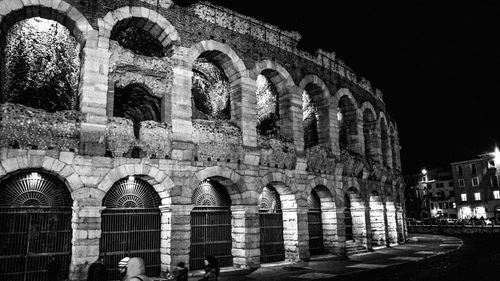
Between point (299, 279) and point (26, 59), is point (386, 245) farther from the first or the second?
point (26, 59)

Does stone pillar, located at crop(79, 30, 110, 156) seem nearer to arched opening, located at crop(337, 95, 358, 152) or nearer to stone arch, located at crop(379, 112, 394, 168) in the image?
arched opening, located at crop(337, 95, 358, 152)

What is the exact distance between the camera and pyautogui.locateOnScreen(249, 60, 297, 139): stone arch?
15.9 metres

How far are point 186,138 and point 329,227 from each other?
8.35 metres

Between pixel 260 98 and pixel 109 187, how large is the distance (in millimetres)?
9322

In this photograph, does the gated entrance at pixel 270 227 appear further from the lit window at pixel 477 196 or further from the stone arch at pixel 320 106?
the lit window at pixel 477 196

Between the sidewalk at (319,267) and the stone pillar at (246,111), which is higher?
the stone pillar at (246,111)

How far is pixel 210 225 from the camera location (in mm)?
13555

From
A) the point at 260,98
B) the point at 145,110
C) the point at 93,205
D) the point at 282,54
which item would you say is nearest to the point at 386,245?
the point at 260,98

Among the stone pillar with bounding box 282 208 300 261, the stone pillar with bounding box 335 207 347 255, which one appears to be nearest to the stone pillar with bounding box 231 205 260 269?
the stone pillar with bounding box 282 208 300 261

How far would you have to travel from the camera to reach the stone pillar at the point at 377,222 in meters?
20.6

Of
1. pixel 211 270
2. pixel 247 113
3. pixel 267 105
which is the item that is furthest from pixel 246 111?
pixel 211 270

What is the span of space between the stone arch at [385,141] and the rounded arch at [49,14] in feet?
58.0

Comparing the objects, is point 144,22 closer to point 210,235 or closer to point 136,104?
point 136,104

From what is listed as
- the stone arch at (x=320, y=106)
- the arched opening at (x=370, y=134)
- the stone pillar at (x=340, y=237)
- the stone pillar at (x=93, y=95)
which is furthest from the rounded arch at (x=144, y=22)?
the arched opening at (x=370, y=134)
